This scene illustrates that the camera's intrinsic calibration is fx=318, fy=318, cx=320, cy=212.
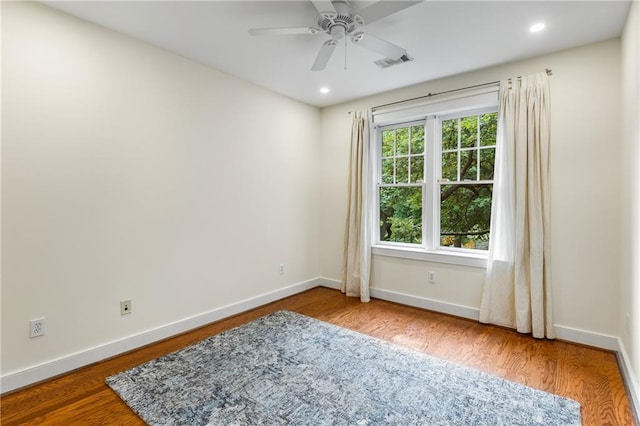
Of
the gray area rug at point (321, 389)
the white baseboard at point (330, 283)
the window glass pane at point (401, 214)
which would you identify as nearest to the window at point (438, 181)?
the window glass pane at point (401, 214)

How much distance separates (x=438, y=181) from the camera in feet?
12.3

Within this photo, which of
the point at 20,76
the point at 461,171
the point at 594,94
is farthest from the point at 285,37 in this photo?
the point at 594,94

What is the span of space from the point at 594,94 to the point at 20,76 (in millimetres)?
4425

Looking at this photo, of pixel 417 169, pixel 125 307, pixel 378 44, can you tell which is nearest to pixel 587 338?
pixel 417 169

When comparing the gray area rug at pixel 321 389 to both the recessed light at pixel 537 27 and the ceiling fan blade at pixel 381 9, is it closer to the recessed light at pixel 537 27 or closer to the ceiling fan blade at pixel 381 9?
the ceiling fan blade at pixel 381 9

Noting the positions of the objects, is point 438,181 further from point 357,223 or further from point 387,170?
point 357,223

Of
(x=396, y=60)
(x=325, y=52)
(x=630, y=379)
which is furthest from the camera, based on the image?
(x=396, y=60)

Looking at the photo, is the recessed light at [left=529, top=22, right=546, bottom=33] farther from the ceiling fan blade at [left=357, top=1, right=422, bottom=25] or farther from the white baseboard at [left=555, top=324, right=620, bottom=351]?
the white baseboard at [left=555, top=324, right=620, bottom=351]

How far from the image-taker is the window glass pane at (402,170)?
405 cm

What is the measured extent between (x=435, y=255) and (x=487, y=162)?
3.83 ft

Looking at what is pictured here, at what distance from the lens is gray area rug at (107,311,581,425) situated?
6.08 feet

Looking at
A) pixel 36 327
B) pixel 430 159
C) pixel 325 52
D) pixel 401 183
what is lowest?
pixel 36 327

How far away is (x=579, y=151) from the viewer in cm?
280

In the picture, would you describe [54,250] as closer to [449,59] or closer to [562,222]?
[449,59]
